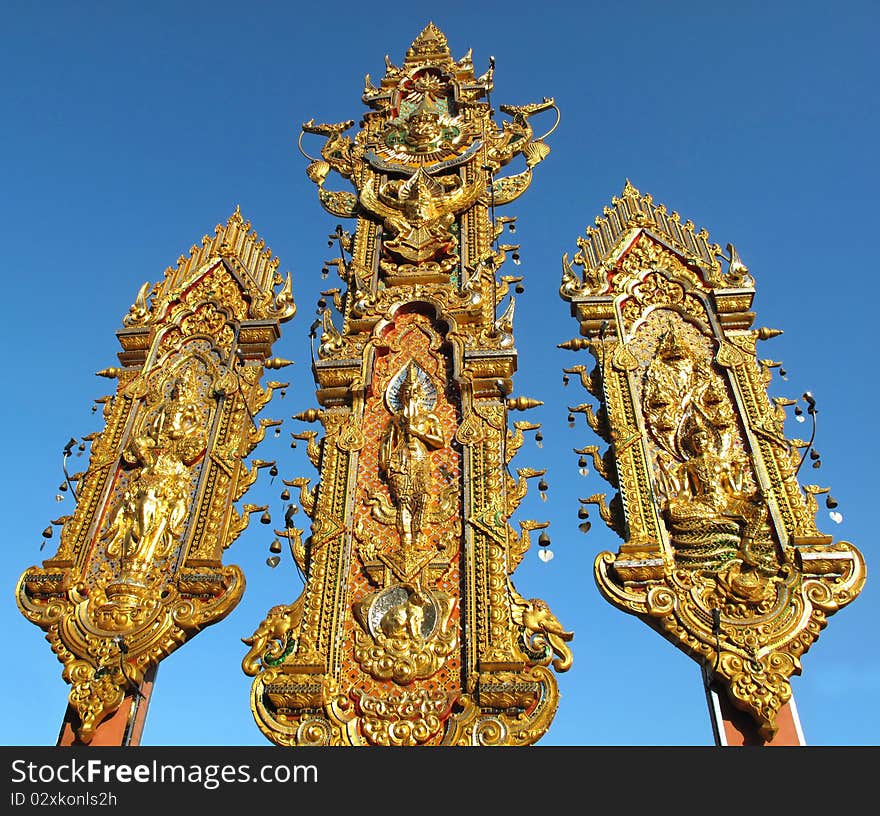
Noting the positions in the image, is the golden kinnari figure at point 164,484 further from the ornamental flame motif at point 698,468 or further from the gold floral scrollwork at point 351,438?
the ornamental flame motif at point 698,468

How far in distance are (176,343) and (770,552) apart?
7.48 meters

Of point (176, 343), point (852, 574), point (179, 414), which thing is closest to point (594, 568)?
point (852, 574)

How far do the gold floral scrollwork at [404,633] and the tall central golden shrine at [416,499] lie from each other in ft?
0.04

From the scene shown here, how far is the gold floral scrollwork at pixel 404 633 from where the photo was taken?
7.01 m

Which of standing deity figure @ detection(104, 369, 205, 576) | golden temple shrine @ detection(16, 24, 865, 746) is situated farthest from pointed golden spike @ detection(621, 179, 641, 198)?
standing deity figure @ detection(104, 369, 205, 576)

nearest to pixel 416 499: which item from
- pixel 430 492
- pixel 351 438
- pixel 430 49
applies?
pixel 430 492

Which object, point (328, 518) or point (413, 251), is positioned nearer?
point (328, 518)

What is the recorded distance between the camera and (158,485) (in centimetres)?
855

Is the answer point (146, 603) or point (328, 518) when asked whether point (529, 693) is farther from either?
point (146, 603)

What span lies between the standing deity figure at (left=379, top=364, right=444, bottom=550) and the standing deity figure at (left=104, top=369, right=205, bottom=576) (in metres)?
2.27

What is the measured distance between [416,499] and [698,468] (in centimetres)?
293

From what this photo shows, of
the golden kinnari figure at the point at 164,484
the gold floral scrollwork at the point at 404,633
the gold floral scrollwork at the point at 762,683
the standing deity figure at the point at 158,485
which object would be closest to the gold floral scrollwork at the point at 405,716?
the gold floral scrollwork at the point at 404,633

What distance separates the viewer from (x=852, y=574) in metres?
7.07

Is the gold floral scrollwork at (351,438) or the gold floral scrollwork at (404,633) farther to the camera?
the gold floral scrollwork at (351,438)
